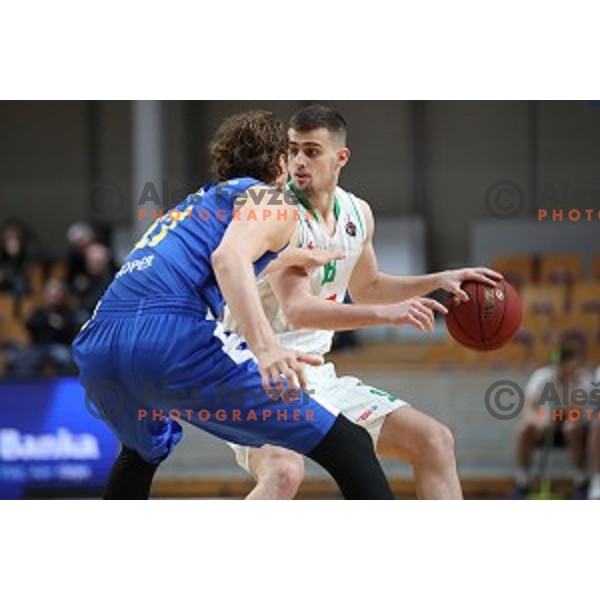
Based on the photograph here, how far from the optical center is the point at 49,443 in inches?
400

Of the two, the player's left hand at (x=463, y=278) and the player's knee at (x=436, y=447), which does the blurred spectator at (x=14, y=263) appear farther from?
the player's knee at (x=436, y=447)

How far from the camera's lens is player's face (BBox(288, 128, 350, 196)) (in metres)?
5.61

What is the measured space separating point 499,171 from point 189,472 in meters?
5.18

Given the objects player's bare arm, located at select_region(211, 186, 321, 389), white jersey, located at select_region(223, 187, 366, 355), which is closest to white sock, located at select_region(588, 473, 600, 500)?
white jersey, located at select_region(223, 187, 366, 355)

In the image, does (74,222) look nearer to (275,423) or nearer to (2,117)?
(2,117)

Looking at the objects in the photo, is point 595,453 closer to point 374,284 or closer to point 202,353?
point 374,284

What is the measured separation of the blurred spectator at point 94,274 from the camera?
10203 mm

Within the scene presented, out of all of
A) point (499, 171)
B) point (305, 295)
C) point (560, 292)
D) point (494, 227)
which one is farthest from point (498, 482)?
point (305, 295)

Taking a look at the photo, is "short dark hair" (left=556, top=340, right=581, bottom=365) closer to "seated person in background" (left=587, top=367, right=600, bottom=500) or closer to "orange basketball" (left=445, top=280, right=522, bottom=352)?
"seated person in background" (left=587, top=367, right=600, bottom=500)

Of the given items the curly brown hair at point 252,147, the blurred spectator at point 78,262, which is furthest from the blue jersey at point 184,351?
the blurred spectator at point 78,262

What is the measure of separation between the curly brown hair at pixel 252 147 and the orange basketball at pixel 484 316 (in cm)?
102

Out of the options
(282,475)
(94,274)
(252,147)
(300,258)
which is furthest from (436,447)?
(94,274)

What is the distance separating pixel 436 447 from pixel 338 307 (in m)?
0.67

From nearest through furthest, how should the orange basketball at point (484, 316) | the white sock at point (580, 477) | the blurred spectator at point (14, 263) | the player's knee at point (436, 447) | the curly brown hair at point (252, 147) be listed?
the curly brown hair at point (252, 147) → the player's knee at point (436, 447) → the orange basketball at point (484, 316) → the white sock at point (580, 477) → the blurred spectator at point (14, 263)
